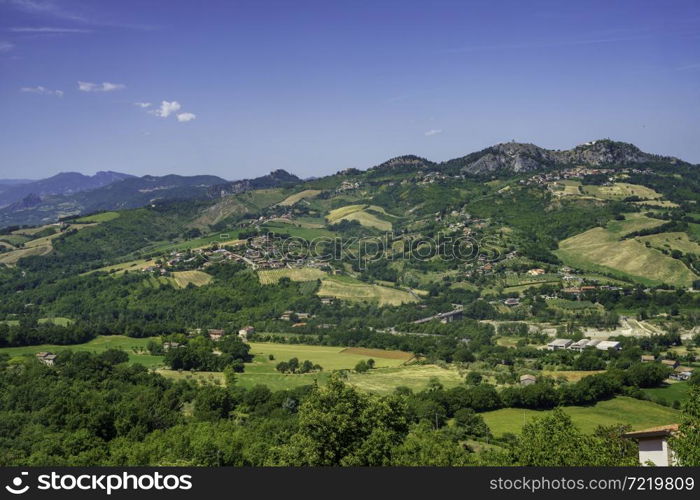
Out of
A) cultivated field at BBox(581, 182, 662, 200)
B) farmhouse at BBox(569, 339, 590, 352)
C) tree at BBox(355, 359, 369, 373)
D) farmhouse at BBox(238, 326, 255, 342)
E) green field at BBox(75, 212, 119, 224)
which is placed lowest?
farmhouse at BBox(238, 326, 255, 342)

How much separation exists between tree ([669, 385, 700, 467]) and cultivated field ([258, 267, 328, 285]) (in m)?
78.4

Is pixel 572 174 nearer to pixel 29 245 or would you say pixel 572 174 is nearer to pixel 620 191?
pixel 620 191

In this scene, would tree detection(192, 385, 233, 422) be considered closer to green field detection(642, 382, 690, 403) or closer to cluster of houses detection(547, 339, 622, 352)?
green field detection(642, 382, 690, 403)

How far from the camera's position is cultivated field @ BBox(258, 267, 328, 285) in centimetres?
9544

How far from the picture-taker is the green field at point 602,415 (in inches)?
1580

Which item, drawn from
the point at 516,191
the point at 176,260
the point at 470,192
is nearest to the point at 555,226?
the point at 516,191

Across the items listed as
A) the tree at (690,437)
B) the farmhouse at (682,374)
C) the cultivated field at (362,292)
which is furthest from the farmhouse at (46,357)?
the farmhouse at (682,374)

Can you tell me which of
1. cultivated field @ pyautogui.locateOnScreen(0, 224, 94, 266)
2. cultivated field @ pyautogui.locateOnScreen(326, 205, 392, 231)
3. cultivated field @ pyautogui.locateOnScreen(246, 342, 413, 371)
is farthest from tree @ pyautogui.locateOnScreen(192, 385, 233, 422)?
cultivated field @ pyautogui.locateOnScreen(326, 205, 392, 231)

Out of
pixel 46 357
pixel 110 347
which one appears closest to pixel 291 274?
pixel 110 347

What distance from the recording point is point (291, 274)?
322ft

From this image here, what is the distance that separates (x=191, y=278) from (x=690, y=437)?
88187mm

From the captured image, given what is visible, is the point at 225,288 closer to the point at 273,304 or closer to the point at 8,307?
the point at 273,304

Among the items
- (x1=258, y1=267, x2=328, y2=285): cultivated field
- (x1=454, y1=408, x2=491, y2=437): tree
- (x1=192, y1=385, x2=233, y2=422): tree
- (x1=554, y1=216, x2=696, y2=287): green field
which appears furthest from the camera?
(x1=258, y1=267, x2=328, y2=285): cultivated field

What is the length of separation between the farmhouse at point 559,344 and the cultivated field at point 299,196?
122209mm
